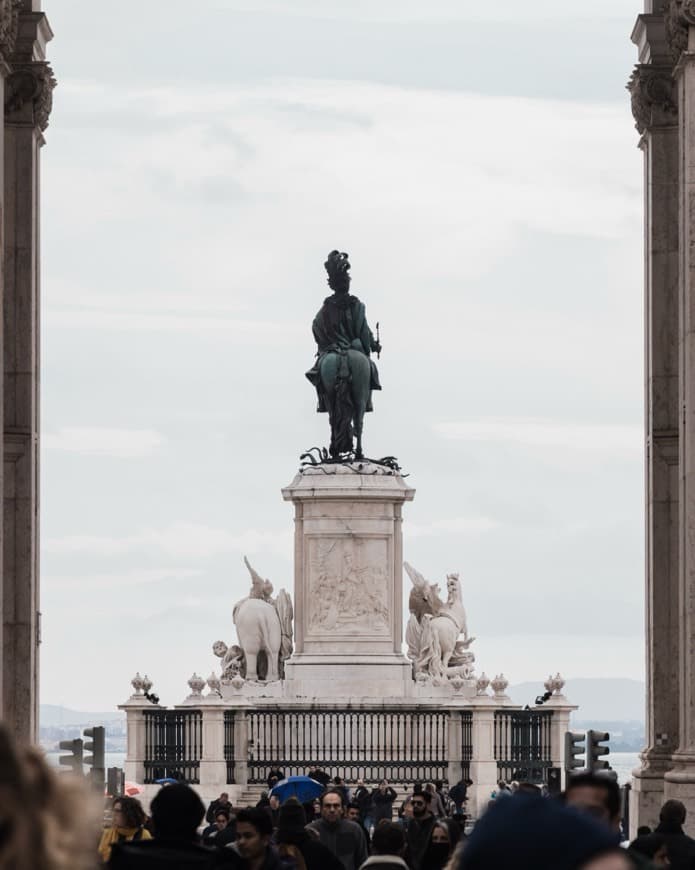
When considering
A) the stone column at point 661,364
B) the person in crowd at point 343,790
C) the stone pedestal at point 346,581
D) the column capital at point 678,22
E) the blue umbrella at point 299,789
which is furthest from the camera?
the stone pedestal at point 346,581

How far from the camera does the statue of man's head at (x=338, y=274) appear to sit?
59.4 meters

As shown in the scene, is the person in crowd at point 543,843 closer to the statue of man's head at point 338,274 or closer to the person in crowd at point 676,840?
the person in crowd at point 676,840

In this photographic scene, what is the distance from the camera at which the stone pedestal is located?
2195 inches

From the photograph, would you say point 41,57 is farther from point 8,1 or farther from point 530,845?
point 530,845

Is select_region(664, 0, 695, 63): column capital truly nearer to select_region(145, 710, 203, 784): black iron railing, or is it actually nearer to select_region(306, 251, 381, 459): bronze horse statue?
select_region(145, 710, 203, 784): black iron railing

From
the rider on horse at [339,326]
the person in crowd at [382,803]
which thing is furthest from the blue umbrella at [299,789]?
the rider on horse at [339,326]

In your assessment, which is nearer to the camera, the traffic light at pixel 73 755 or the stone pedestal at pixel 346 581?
the traffic light at pixel 73 755

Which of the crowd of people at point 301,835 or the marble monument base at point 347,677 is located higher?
the crowd of people at point 301,835

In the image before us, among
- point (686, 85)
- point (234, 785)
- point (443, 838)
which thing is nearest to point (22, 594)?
point (686, 85)

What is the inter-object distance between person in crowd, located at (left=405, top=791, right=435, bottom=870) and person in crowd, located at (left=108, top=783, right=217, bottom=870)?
264 inches

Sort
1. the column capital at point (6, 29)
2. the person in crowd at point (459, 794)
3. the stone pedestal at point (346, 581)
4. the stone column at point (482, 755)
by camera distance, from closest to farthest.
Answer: the column capital at point (6, 29)
the person in crowd at point (459, 794)
the stone column at point (482, 755)
the stone pedestal at point (346, 581)

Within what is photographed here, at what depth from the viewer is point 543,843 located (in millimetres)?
4359

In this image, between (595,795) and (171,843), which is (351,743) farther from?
(595,795)

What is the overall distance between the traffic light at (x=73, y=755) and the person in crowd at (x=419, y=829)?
26.6ft
